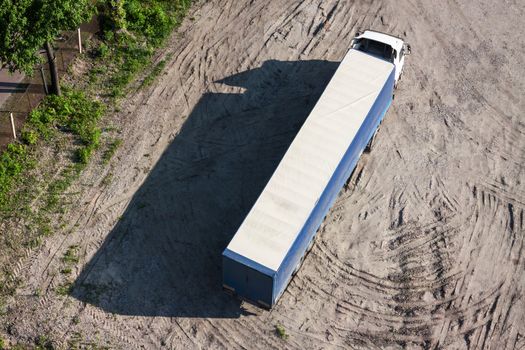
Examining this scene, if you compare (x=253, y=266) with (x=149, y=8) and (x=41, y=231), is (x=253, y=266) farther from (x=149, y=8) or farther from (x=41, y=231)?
(x=149, y=8)

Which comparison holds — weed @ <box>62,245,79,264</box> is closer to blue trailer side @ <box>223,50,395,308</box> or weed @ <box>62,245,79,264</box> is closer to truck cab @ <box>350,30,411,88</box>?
blue trailer side @ <box>223,50,395,308</box>

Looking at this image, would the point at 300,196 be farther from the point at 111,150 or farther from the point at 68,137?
the point at 68,137

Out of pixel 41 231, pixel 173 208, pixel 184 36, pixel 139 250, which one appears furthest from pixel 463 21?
pixel 41 231

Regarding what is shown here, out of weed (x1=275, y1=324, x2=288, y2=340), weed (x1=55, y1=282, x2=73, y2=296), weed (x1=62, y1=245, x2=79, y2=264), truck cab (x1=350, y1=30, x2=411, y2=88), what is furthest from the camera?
truck cab (x1=350, y1=30, x2=411, y2=88)

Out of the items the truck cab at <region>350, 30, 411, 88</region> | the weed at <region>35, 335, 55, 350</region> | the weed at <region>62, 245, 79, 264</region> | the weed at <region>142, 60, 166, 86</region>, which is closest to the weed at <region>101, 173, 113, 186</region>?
the weed at <region>62, 245, 79, 264</region>

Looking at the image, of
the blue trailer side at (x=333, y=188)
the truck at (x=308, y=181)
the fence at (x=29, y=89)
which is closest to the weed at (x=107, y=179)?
the fence at (x=29, y=89)

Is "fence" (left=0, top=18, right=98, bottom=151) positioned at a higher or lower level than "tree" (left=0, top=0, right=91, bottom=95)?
lower
